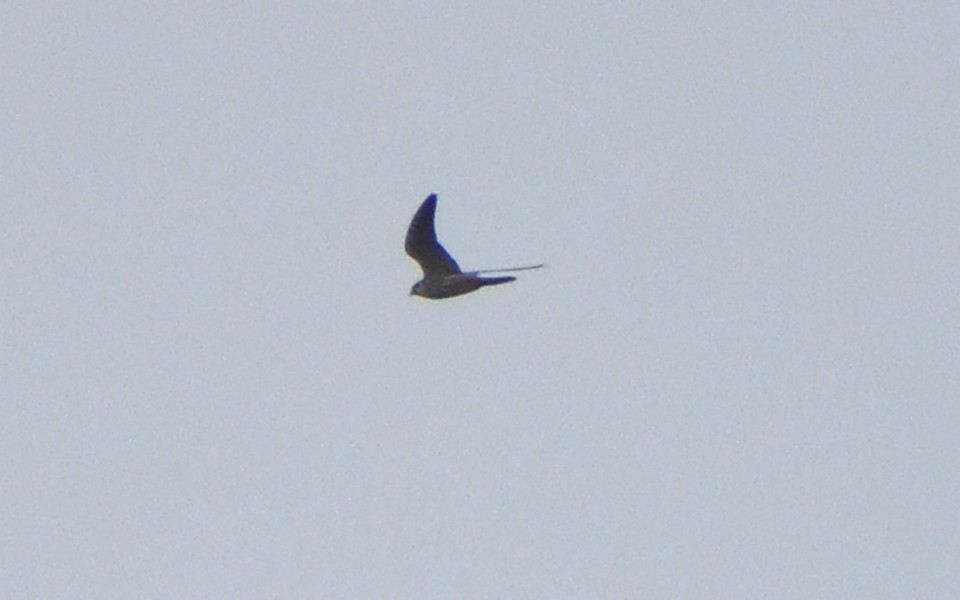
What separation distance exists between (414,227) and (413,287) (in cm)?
111

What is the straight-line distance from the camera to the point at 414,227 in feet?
48.3

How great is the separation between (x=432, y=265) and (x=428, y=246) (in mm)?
291

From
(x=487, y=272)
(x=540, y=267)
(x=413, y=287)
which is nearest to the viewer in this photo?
(x=540, y=267)

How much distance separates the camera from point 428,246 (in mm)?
14961

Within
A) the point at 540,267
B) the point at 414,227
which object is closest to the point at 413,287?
the point at 414,227

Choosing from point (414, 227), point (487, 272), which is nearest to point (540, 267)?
point (487, 272)

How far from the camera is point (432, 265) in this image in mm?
15172

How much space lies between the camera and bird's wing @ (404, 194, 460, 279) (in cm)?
1461

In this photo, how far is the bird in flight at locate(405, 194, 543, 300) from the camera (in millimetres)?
14570

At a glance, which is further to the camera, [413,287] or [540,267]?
[413,287]

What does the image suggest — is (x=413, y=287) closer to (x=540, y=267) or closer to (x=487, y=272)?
(x=487, y=272)

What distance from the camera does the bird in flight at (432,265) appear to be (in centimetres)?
1457

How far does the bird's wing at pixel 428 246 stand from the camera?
14609mm

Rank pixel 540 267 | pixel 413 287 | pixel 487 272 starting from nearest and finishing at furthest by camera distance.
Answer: pixel 540 267, pixel 487 272, pixel 413 287
